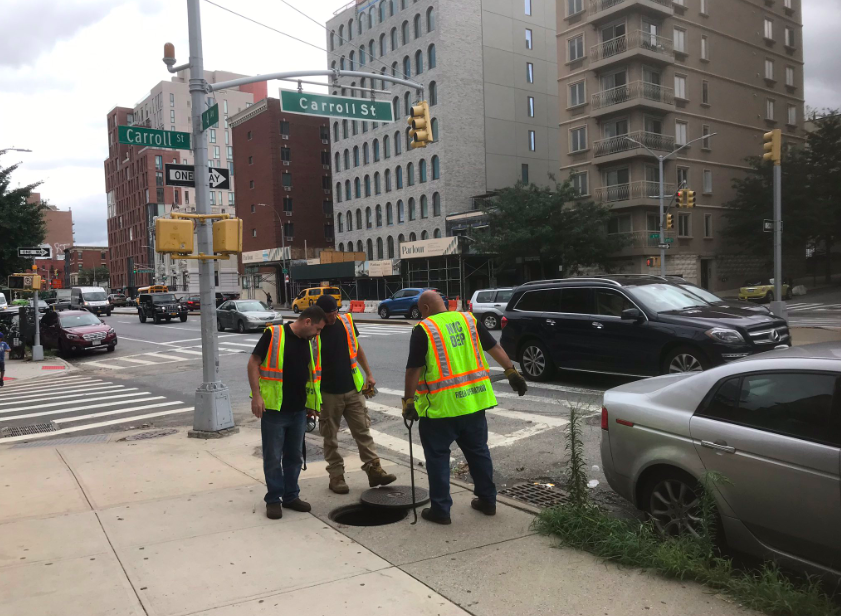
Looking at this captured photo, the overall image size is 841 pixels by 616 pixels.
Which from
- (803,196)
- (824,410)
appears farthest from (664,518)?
(803,196)

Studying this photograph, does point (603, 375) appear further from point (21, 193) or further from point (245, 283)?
point (245, 283)

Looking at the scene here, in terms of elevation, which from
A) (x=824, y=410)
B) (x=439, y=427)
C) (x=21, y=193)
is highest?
(x=21, y=193)

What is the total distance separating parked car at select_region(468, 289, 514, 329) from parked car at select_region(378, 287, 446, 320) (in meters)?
8.91

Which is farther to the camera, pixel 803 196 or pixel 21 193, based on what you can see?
pixel 803 196

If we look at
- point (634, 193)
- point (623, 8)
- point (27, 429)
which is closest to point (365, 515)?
point (27, 429)

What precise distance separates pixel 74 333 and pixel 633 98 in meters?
34.4

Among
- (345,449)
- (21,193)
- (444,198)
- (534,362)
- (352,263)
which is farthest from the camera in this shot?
(352,263)

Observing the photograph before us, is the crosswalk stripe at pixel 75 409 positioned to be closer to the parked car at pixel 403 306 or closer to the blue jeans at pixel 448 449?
the blue jeans at pixel 448 449

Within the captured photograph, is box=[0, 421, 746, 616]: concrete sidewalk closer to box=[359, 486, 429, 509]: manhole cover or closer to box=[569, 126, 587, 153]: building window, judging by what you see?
box=[359, 486, 429, 509]: manhole cover

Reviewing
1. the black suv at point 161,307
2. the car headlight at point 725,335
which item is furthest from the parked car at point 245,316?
the car headlight at point 725,335

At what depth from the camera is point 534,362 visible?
11.9m

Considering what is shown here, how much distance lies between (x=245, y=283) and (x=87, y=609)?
7742cm

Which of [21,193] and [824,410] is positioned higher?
[21,193]

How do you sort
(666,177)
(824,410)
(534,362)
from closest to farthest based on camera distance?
(824,410), (534,362), (666,177)
